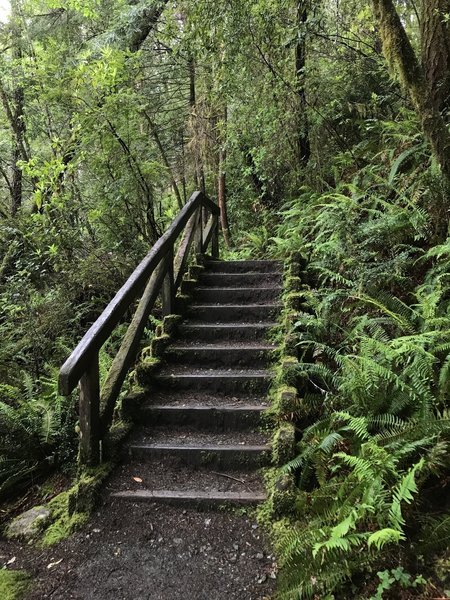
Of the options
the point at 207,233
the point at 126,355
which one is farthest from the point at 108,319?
the point at 207,233

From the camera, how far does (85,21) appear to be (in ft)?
33.4

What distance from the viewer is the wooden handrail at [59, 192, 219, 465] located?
10.8 feet

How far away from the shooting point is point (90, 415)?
3467 mm

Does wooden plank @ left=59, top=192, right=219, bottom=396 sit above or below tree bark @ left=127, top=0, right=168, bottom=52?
below

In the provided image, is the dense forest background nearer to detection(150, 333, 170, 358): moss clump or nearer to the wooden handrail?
the wooden handrail

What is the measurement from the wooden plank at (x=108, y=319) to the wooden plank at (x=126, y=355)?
0.18 meters

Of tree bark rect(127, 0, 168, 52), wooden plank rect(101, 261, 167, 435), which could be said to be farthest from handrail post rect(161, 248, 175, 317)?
tree bark rect(127, 0, 168, 52)

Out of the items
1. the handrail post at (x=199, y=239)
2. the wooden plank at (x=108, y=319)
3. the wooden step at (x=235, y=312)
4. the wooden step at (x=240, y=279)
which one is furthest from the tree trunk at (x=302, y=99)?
the wooden step at (x=235, y=312)

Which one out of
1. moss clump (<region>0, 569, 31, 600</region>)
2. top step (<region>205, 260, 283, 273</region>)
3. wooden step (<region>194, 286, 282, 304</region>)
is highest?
top step (<region>205, 260, 283, 273</region>)

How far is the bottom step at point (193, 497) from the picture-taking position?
3.16m

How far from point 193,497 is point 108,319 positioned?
62.5 inches

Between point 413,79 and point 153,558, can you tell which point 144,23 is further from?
point 153,558

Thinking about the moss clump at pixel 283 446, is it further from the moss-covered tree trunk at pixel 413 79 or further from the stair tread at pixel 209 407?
the moss-covered tree trunk at pixel 413 79

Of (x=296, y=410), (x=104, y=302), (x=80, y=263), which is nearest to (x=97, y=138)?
(x=80, y=263)
